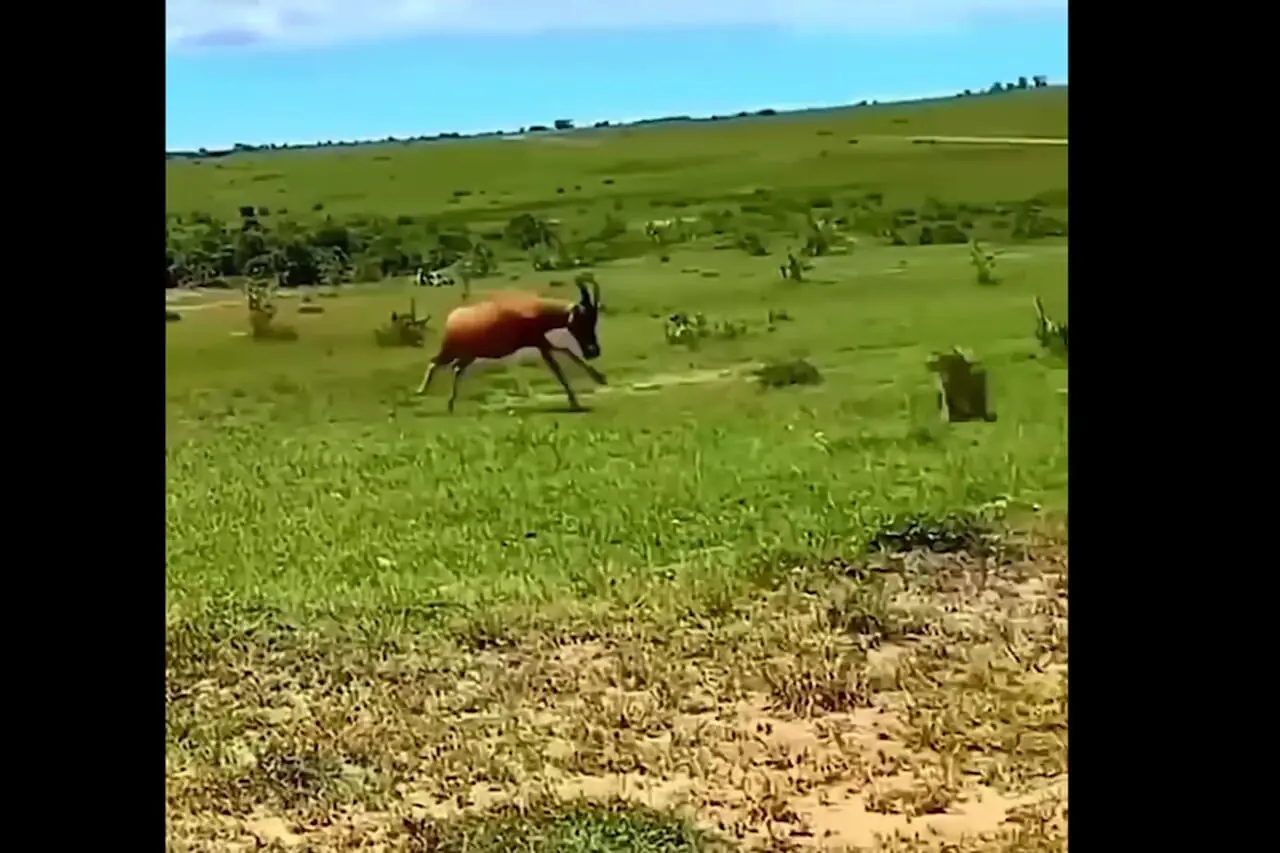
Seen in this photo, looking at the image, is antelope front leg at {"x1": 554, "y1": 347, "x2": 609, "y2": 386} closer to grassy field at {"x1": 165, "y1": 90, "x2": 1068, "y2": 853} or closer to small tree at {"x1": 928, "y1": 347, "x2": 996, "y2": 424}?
grassy field at {"x1": 165, "y1": 90, "x2": 1068, "y2": 853}

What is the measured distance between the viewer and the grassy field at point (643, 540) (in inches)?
44.6

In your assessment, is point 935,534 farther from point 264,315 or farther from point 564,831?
point 264,315

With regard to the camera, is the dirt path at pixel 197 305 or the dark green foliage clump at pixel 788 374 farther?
the dark green foliage clump at pixel 788 374

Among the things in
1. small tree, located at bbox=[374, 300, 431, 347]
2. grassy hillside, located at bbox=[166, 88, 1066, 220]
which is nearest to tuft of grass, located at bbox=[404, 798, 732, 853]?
small tree, located at bbox=[374, 300, 431, 347]

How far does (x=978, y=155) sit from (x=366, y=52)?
51 cm

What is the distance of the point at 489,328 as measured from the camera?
1.23 m

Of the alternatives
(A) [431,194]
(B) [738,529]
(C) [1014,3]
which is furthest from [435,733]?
(C) [1014,3]

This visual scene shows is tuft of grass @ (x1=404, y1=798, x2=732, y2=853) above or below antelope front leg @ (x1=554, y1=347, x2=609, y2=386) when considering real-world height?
below

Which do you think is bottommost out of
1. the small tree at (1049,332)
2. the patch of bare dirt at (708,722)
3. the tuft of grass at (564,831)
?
the tuft of grass at (564,831)

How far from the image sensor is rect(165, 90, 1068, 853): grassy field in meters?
1.13

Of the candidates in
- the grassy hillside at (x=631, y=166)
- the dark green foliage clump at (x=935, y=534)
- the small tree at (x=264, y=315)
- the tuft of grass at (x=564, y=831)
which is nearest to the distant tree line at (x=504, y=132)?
the grassy hillside at (x=631, y=166)

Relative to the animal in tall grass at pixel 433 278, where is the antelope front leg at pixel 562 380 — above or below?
below

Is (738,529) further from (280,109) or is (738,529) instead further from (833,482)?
(280,109)

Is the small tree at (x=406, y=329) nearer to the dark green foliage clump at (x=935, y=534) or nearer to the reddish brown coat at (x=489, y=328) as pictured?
the reddish brown coat at (x=489, y=328)
